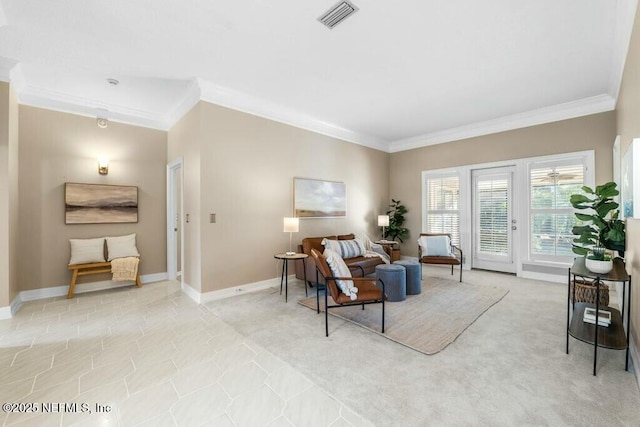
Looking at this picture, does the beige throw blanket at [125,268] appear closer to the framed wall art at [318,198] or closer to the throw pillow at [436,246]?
the framed wall art at [318,198]

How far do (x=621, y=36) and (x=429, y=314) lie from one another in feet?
11.7

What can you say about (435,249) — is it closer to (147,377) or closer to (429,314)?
(429,314)

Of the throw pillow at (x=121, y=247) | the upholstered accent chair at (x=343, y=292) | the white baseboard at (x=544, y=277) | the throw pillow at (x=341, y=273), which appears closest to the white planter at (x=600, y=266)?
the upholstered accent chair at (x=343, y=292)

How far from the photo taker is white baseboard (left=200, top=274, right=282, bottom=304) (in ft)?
13.0

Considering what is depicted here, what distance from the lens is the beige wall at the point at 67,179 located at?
400 cm

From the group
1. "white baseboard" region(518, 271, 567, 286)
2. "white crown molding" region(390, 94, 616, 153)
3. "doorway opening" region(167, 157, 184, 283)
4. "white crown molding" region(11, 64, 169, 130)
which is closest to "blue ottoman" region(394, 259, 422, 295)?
"white baseboard" region(518, 271, 567, 286)

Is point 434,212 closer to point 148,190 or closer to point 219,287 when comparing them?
point 219,287

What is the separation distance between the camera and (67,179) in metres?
4.32

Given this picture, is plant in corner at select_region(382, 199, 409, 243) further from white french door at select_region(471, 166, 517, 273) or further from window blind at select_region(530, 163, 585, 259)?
window blind at select_region(530, 163, 585, 259)

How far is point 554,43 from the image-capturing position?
9.91ft

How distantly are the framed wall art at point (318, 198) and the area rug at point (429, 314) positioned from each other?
175cm

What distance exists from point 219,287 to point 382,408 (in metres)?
3.01

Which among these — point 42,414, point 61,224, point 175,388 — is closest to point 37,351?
point 42,414

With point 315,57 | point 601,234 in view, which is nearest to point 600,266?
point 601,234
